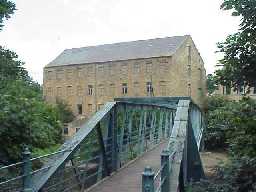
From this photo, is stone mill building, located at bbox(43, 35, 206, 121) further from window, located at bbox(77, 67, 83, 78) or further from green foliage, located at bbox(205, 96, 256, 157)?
green foliage, located at bbox(205, 96, 256, 157)

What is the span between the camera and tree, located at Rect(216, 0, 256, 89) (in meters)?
7.50

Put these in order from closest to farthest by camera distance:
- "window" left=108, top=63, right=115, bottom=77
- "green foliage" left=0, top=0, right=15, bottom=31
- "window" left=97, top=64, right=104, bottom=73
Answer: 1. "green foliage" left=0, top=0, right=15, bottom=31
2. "window" left=108, top=63, right=115, bottom=77
3. "window" left=97, top=64, right=104, bottom=73

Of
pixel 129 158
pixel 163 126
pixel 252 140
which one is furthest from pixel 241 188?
pixel 163 126

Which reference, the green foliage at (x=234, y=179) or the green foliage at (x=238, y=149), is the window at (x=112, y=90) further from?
the green foliage at (x=234, y=179)

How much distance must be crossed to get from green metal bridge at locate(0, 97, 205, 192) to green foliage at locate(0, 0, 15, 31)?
4.82m

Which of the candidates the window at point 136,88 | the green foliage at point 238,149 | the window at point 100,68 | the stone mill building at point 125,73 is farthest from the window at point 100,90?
the green foliage at point 238,149

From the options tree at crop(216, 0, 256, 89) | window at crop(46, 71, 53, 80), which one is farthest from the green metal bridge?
window at crop(46, 71, 53, 80)

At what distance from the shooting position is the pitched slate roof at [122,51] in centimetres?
4833

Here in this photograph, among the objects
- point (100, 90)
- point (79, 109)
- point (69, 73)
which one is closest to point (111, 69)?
point (100, 90)

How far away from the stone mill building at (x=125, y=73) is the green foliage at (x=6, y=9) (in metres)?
33.7

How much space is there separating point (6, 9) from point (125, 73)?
3705 centimetres

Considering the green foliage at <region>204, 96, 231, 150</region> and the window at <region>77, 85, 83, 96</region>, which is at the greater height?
the window at <region>77, 85, 83, 96</region>

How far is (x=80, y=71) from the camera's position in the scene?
52875mm

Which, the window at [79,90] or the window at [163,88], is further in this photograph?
the window at [79,90]
